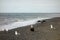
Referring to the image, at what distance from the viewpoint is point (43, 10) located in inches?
214

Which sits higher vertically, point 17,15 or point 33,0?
point 33,0

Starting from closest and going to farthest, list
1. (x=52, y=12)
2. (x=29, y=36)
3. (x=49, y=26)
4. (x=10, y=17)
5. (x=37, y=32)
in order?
(x=29, y=36), (x=37, y=32), (x=49, y=26), (x=10, y=17), (x=52, y=12)

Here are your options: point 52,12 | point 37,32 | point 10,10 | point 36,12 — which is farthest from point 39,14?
point 37,32

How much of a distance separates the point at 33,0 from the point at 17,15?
918 millimetres

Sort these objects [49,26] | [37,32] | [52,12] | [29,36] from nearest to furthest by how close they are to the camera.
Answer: [29,36] < [37,32] < [49,26] < [52,12]

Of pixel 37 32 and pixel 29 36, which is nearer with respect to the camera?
pixel 29 36

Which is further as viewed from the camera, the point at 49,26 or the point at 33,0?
the point at 33,0

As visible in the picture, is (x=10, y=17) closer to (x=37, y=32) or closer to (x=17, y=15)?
(x=17, y=15)

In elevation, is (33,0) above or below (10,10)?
above

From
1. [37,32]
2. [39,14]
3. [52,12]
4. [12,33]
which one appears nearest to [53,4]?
[52,12]

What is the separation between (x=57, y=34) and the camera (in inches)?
131

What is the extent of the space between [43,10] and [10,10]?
1.39m

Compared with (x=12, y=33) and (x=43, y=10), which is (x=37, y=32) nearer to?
(x=12, y=33)

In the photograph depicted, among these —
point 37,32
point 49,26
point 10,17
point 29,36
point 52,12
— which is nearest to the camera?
point 29,36
